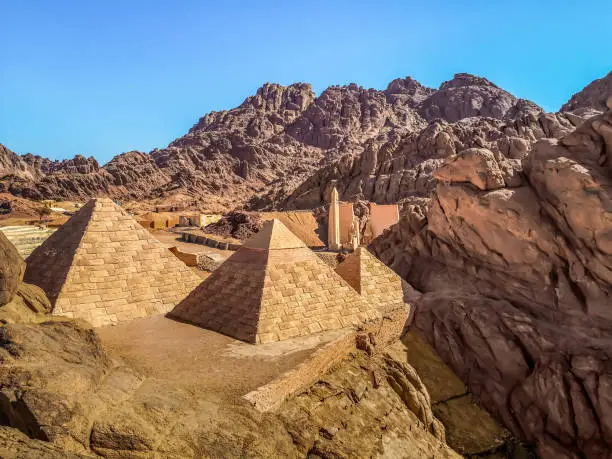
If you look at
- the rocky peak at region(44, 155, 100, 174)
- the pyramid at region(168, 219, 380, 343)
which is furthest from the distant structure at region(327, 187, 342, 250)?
the rocky peak at region(44, 155, 100, 174)

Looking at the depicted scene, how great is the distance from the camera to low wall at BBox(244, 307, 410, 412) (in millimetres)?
5816

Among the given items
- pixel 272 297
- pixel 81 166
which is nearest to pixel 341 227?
pixel 272 297

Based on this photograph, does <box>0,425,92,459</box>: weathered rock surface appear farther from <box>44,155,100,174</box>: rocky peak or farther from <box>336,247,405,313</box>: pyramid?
<box>44,155,100,174</box>: rocky peak

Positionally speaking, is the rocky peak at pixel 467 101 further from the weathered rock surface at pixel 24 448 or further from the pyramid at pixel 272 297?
the weathered rock surface at pixel 24 448

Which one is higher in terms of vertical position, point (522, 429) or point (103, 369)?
point (103, 369)

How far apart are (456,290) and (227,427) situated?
1206 cm

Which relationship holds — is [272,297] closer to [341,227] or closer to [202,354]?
[202,354]

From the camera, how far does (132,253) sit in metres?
10.6

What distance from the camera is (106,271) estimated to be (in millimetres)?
10086

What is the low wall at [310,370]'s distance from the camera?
5.82m

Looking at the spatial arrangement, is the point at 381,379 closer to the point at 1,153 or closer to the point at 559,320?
the point at 559,320

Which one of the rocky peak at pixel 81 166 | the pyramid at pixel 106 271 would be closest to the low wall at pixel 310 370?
the pyramid at pixel 106 271

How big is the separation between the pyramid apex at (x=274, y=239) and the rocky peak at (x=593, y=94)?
47.1 m

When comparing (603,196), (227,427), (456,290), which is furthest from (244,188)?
(227,427)
